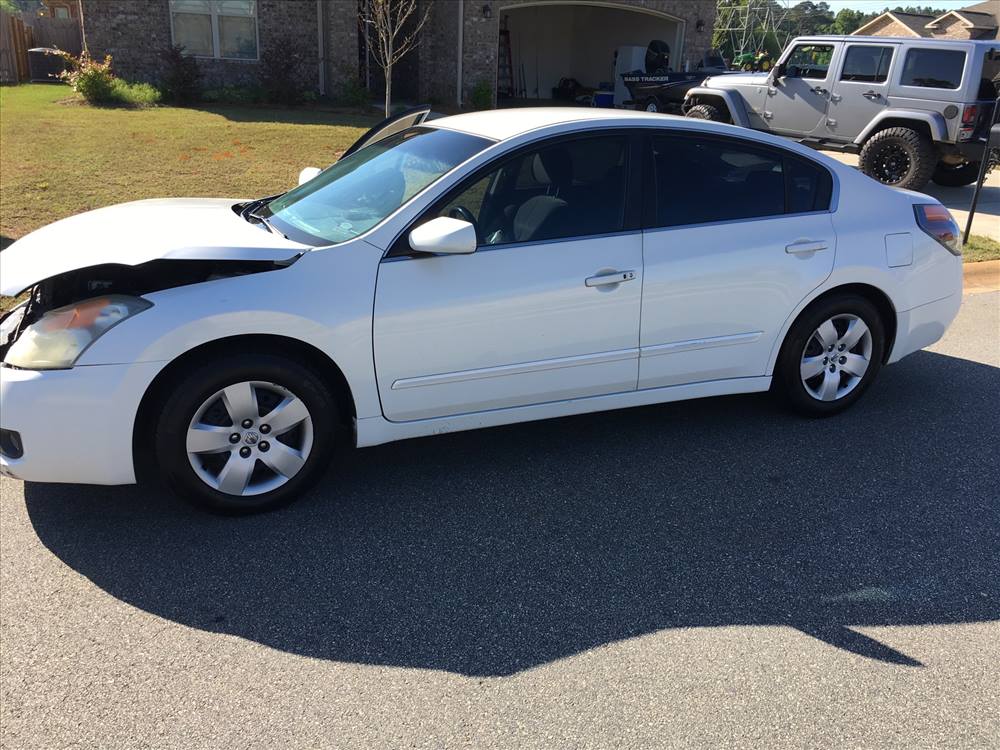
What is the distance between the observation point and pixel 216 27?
64.6 ft

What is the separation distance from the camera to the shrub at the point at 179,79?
18266 mm

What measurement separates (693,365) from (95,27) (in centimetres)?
1923

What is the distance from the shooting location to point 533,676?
2822mm

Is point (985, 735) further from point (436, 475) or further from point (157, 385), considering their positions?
point (157, 385)

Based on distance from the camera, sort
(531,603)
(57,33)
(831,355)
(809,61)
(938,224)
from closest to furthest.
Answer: (531,603), (831,355), (938,224), (809,61), (57,33)

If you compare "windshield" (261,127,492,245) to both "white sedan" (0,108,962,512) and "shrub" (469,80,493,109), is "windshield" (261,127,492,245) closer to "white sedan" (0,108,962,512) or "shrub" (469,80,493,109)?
"white sedan" (0,108,962,512)

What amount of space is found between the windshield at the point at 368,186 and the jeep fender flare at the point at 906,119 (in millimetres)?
10001

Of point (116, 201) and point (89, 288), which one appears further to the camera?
point (116, 201)

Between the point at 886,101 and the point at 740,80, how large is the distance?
9.22ft

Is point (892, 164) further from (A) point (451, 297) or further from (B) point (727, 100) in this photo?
(A) point (451, 297)

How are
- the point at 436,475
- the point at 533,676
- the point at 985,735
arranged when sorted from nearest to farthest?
the point at 985,735
the point at 533,676
the point at 436,475

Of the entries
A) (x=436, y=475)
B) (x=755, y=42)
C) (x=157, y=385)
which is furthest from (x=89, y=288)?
(x=755, y=42)

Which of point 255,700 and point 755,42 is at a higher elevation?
point 755,42

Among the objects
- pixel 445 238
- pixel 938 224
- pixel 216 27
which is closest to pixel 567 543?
pixel 445 238
